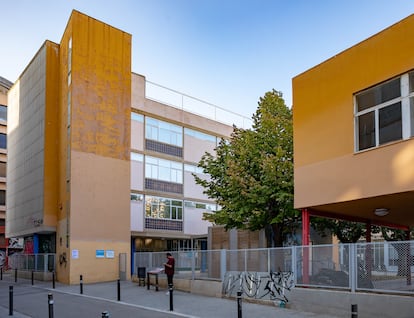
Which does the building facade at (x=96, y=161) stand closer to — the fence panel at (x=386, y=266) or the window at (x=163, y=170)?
the window at (x=163, y=170)

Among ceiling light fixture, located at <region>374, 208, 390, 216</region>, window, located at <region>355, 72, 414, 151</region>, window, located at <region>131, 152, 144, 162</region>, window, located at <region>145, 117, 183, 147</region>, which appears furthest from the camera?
window, located at <region>145, 117, 183, 147</region>

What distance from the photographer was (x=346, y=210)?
1616 centimetres

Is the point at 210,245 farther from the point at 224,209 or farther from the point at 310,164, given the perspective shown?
the point at 310,164

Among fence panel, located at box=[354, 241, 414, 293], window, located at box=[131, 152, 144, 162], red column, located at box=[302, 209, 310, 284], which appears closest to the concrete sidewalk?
red column, located at box=[302, 209, 310, 284]

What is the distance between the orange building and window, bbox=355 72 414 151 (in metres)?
0.02

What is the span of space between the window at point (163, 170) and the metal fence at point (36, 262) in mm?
9778

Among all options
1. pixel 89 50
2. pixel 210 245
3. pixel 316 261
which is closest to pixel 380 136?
pixel 316 261

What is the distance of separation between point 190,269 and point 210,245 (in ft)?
31.9

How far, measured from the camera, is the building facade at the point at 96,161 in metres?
30.4

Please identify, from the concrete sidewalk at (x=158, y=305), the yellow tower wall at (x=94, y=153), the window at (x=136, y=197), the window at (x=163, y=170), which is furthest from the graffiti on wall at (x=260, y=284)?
the window at (x=163, y=170)

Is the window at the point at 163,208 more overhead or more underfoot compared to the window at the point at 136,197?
more underfoot

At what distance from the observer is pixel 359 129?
14102 millimetres

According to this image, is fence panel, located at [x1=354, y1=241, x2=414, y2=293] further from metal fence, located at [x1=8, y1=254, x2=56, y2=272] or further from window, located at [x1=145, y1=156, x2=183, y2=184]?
window, located at [x1=145, y1=156, x2=183, y2=184]

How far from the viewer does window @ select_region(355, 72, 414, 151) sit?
12.7 metres
